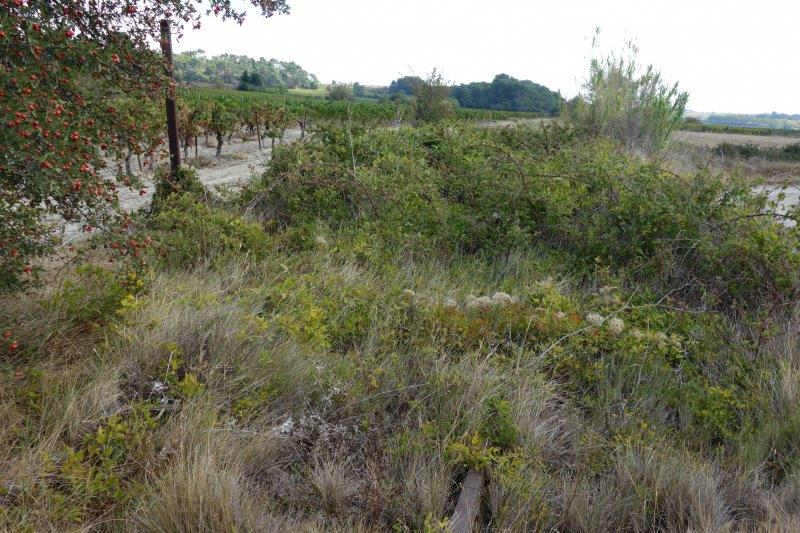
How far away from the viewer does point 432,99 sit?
16.6 m

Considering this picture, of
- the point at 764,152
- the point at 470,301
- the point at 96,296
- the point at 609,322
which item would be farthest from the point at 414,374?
the point at 764,152

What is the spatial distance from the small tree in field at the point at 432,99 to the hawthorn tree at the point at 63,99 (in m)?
13.1

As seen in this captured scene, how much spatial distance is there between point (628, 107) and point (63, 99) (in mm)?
13766

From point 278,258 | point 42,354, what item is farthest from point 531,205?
point 42,354

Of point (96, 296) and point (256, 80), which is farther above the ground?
point (256, 80)

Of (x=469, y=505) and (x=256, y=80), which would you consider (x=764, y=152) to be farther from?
(x=256, y=80)

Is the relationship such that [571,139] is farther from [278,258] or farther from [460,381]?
[460,381]

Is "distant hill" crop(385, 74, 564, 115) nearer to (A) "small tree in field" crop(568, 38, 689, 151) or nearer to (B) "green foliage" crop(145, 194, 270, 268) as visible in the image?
(A) "small tree in field" crop(568, 38, 689, 151)

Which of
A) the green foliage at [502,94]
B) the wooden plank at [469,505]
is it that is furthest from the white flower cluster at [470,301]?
the green foliage at [502,94]

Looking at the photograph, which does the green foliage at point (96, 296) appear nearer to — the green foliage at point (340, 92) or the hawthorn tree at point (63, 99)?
the hawthorn tree at point (63, 99)

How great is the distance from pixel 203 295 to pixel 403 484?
190 centimetres

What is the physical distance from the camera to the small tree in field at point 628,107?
47.5ft

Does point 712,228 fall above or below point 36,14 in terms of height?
below

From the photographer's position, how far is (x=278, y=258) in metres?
5.42
